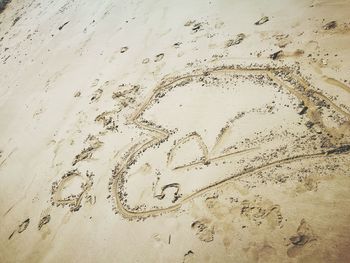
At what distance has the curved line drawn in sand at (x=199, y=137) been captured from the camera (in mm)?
3433

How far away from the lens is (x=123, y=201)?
3.82 metres

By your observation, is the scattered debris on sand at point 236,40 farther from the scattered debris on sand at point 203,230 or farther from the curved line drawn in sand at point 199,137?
the scattered debris on sand at point 203,230

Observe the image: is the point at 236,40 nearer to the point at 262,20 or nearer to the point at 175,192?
the point at 262,20

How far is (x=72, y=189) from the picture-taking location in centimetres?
426

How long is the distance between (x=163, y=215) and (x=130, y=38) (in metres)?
3.89

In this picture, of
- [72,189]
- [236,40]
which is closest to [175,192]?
[72,189]

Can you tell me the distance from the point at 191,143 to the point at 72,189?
1.81 m

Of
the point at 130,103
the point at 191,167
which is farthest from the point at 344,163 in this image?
the point at 130,103

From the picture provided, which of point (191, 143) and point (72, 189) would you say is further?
point (72, 189)

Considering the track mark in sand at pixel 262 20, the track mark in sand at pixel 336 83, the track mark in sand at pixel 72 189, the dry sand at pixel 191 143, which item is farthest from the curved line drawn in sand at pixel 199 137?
the track mark in sand at pixel 262 20

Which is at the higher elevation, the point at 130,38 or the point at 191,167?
the point at 130,38

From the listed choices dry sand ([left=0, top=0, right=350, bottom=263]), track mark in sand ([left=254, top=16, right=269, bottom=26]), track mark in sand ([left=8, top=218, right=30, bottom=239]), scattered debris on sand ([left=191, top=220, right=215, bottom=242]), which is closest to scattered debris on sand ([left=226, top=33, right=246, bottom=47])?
dry sand ([left=0, top=0, right=350, bottom=263])

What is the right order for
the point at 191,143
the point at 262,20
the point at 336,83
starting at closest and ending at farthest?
1. the point at 336,83
2. the point at 191,143
3. the point at 262,20

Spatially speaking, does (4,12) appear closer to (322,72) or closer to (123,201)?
(123,201)
